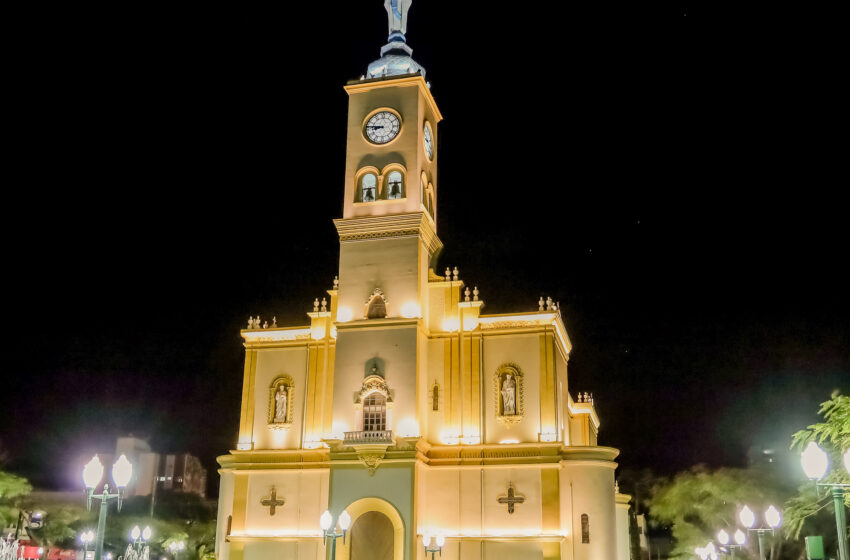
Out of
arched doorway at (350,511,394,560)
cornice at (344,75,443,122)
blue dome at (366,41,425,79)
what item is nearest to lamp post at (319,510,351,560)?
arched doorway at (350,511,394,560)

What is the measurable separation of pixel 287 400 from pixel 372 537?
652 centimetres

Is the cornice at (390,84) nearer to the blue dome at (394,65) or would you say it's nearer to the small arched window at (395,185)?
the blue dome at (394,65)

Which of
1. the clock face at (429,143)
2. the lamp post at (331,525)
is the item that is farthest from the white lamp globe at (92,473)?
the clock face at (429,143)

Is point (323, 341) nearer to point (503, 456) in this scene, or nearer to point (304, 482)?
point (304, 482)

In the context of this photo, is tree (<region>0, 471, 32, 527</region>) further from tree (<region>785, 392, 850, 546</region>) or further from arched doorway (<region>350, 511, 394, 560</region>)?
tree (<region>785, 392, 850, 546</region>)

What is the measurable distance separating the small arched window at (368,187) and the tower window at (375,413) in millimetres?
7940

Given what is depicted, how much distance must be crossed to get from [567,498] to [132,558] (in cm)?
2160

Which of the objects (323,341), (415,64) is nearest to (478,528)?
(323,341)

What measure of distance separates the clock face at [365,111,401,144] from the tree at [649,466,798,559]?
25.3m

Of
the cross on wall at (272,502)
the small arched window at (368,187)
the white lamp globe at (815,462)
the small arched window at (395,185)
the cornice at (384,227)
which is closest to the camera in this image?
the white lamp globe at (815,462)

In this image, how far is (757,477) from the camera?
1815 inches

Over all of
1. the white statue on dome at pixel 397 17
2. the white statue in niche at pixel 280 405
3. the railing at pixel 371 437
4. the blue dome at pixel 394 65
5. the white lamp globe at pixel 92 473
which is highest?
the white statue on dome at pixel 397 17

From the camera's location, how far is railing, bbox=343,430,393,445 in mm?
30875

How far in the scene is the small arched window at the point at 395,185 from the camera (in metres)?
34.8
